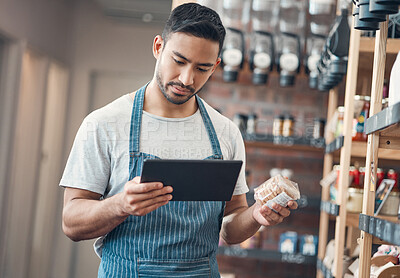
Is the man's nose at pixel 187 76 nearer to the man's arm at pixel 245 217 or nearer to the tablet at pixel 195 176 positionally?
the tablet at pixel 195 176

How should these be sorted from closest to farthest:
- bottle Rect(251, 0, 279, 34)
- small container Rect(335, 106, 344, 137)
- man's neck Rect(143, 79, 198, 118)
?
man's neck Rect(143, 79, 198, 118)
small container Rect(335, 106, 344, 137)
bottle Rect(251, 0, 279, 34)

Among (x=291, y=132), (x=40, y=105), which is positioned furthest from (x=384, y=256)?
(x=40, y=105)

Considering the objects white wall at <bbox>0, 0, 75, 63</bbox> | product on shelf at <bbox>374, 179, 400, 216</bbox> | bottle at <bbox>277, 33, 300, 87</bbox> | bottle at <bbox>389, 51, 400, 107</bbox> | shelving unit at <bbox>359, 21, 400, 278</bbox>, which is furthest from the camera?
white wall at <bbox>0, 0, 75, 63</bbox>

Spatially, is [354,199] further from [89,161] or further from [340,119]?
[89,161]

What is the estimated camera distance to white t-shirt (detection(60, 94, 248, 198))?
5.80ft

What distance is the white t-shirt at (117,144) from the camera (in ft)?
5.80

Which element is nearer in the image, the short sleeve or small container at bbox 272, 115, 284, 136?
the short sleeve

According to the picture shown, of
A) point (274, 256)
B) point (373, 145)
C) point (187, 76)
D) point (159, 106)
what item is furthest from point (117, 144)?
point (274, 256)

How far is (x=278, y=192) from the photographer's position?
66.7 inches

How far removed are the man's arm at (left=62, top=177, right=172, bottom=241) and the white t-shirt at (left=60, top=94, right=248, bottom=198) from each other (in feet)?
0.18

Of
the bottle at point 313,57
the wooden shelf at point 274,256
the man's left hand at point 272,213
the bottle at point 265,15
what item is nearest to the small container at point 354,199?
the wooden shelf at point 274,256

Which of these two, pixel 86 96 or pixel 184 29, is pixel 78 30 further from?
pixel 184 29

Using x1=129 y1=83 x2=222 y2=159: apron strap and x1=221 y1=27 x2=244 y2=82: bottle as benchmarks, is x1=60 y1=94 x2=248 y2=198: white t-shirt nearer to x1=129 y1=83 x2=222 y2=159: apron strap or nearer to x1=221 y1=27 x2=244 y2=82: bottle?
x1=129 y1=83 x2=222 y2=159: apron strap

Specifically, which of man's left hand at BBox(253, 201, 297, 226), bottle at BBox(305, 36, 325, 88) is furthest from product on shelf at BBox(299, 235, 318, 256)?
man's left hand at BBox(253, 201, 297, 226)
